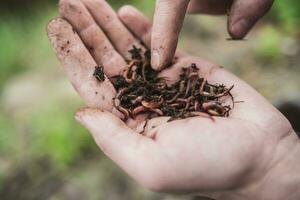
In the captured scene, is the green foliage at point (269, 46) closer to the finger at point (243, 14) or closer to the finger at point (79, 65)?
the finger at point (243, 14)

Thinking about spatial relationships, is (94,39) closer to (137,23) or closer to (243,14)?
(137,23)

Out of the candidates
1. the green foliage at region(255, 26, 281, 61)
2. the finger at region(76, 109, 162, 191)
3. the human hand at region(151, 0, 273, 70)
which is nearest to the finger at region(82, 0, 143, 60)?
the human hand at region(151, 0, 273, 70)

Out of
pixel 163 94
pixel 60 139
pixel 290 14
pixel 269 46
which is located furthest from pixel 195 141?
pixel 290 14

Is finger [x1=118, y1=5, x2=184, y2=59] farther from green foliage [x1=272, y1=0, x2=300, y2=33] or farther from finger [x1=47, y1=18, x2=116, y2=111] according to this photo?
green foliage [x1=272, y1=0, x2=300, y2=33]

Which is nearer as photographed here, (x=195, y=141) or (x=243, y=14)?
(x=195, y=141)

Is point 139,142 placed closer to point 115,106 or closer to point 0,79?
point 115,106
